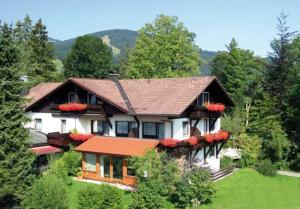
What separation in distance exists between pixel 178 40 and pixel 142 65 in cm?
619

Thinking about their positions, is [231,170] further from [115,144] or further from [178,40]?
[178,40]

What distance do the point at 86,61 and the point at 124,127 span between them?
48.0 m

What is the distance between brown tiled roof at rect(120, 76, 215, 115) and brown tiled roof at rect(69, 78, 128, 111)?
3.04 ft

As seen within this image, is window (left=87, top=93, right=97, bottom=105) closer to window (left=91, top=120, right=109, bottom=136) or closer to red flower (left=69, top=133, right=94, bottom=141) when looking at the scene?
window (left=91, top=120, right=109, bottom=136)

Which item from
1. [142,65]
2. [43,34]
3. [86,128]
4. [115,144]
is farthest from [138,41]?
[115,144]

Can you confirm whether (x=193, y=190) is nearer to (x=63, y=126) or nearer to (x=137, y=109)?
(x=137, y=109)

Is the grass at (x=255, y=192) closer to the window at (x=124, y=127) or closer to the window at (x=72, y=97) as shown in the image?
the window at (x=124, y=127)

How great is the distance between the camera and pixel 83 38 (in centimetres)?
8138

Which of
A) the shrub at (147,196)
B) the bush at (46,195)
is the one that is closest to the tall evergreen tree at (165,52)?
the shrub at (147,196)

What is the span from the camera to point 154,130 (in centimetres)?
3303

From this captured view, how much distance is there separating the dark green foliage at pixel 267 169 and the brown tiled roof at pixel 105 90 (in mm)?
14897

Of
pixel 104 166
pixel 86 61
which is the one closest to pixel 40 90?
pixel 104 166

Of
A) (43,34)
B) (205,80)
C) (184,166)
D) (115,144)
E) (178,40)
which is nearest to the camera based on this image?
(184,166)

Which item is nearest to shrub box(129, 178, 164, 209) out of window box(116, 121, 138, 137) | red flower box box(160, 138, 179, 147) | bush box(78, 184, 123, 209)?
bush box(78, 184, 123, 209)
